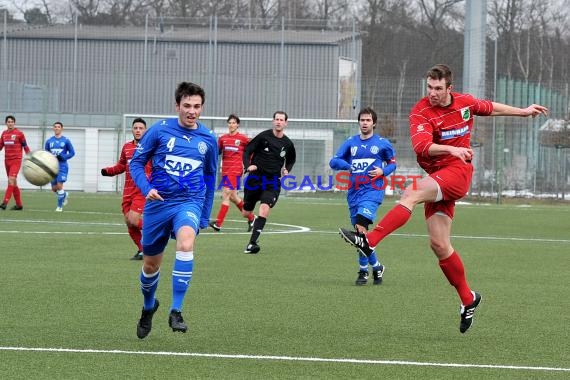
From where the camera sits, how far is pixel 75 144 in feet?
131

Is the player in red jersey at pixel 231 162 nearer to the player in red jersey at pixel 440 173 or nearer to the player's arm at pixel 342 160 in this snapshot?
the player's arm at pixel 342 160

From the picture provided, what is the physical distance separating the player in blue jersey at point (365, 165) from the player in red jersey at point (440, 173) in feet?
12.2

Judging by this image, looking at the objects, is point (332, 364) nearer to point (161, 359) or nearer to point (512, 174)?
point (161, 359)

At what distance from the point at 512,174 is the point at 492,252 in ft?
65.9

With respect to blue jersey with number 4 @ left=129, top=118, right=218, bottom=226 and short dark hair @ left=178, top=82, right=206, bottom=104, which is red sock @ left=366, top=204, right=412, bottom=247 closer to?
blue jersey with number 4 @ left=129, top=118, right=218, bottom=226

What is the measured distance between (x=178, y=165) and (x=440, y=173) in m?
2.10

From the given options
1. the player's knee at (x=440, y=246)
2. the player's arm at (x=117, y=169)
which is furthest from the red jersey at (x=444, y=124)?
the player's arm at (x=117, y=169)

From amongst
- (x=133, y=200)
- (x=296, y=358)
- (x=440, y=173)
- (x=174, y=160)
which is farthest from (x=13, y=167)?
(x=296, y=358)

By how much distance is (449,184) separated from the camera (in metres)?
8.95

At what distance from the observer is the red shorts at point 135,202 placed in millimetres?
14797

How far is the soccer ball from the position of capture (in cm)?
1647

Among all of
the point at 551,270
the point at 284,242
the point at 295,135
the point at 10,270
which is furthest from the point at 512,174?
the point at 10,270

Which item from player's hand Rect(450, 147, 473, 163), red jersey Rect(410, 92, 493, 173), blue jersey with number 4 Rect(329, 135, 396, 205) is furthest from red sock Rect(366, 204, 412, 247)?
blue jersey with number 4 Rect(329, 135, 396, 205)

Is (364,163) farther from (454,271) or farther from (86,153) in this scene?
(86,153)
